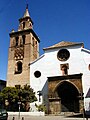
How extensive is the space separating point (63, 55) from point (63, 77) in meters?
4.12

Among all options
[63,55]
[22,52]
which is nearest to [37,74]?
[63,55]

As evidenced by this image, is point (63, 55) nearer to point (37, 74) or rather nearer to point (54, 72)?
point (54, 72)

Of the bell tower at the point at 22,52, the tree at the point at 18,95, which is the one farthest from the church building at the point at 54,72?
the tree at the point at 18,95

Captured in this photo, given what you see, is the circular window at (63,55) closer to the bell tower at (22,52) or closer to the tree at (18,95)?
the bell tower at (22,52)

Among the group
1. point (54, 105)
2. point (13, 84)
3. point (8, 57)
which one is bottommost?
point (54, 105)

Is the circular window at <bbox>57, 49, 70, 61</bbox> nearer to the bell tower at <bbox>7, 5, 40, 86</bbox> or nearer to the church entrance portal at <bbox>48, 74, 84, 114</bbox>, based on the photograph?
the church entrance portal at <bbox>48, 74, 84, 114</bbox>

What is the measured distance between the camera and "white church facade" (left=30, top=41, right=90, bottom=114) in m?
27.6

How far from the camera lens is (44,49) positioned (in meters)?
32.5

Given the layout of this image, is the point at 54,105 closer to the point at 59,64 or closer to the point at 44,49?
the point at 59,64

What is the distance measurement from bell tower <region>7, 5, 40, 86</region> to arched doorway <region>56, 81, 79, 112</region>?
5872mm

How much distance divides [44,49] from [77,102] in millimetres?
10290

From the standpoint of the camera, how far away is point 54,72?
30531 mm

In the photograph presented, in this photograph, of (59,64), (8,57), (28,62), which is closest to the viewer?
(59,64)

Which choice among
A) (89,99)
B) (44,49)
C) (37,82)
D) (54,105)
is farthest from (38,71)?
(89,99)
